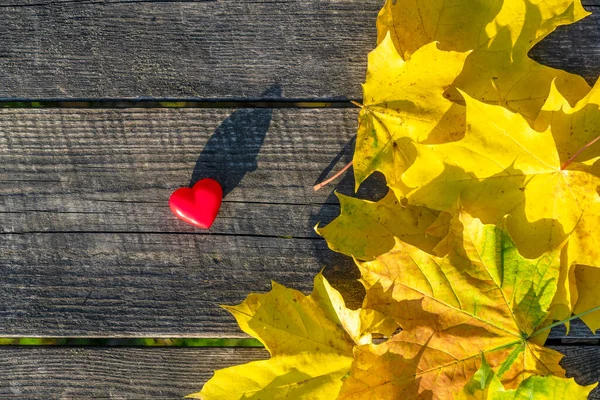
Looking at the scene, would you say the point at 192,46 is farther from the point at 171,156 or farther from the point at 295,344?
the point at 295,344

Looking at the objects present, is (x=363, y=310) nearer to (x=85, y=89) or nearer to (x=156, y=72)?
(x=156, y=72)

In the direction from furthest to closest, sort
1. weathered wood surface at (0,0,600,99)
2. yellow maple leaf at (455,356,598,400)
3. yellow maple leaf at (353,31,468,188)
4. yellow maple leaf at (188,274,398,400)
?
Answer: weathered wood surface at (0,0,600,99), yellow maple leaf at (188,274,398,400), yellow maple leaf at (353,31,468,188), yellow maple leaf at (455,356,598,400)

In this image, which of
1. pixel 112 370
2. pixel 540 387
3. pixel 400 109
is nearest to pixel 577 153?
pixel 400 109

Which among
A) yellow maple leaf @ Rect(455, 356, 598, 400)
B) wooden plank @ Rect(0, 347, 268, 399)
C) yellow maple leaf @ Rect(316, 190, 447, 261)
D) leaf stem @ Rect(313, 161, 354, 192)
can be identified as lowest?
wooden plank @ Rect(0, 347, 268, 399)

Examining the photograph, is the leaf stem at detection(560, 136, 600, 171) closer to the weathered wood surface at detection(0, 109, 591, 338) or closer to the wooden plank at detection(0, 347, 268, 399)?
the weathered wood surface at detection(0, 109, 591, 338)

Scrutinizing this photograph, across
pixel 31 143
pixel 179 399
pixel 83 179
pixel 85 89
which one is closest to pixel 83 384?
pixel 179 399

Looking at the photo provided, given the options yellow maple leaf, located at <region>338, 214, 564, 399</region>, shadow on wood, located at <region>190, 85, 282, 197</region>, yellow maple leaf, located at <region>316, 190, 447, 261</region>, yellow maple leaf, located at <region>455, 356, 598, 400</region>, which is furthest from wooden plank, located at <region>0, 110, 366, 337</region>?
yellow maple leaf, located at <region>455, 356, 598, 400</region>

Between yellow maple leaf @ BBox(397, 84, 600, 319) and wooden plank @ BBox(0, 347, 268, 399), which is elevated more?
yellow maple leaf @ BBox(397, 84, 600, 319)
